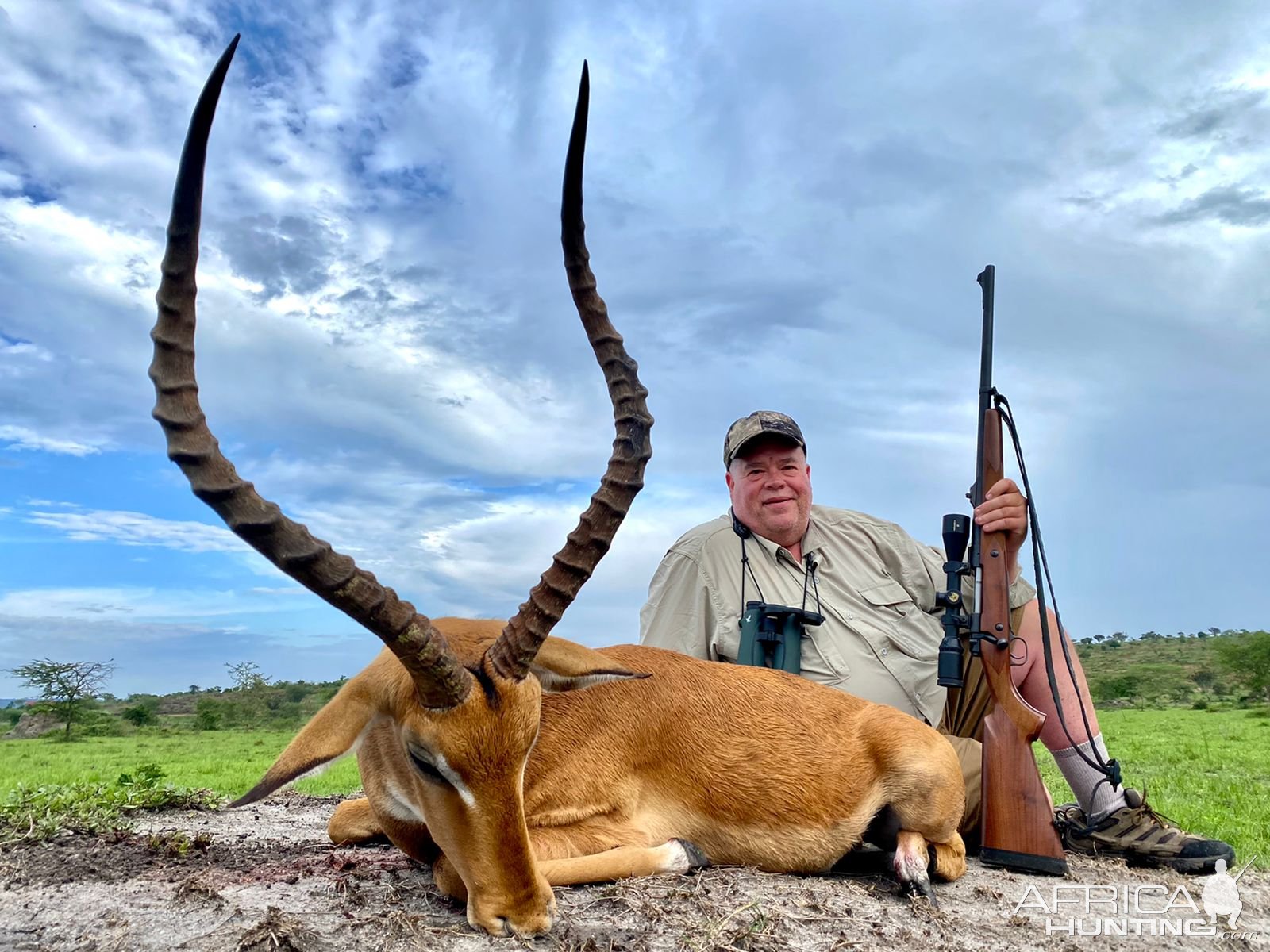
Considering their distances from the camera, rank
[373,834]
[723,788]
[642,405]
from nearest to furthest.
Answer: [642,405] → [723,788] → [373,834]

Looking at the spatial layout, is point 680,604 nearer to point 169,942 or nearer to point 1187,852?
point 1187,852

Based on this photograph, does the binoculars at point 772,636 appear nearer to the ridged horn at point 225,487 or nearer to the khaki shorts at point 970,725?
the khaki shorts at point 970,725

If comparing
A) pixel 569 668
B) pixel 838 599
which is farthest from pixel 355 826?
pixel 838 599

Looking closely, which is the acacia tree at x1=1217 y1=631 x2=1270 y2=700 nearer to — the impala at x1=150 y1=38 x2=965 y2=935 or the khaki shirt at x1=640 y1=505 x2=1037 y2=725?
the khaki shirt at x1=640 y1=505 x2=1037 y2=725

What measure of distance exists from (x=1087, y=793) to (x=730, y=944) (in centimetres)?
410

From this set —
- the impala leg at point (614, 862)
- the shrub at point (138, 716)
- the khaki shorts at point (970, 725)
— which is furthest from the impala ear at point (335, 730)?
the shrub at point (138, 716)

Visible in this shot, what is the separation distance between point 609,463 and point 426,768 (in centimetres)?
160

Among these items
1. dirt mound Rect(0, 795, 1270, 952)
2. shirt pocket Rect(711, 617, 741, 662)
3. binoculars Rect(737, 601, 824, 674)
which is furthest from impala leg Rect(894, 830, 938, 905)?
shirt pocket Rect(711, 617, 741, 662)

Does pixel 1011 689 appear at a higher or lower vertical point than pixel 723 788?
higher

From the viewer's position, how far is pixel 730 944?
12.9 ft

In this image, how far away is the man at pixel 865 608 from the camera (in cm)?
659

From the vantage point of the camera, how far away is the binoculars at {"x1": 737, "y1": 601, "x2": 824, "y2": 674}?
678cm

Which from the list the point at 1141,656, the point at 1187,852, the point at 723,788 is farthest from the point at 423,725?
the point at 1141,656

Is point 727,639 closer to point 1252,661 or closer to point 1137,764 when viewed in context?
point 1137,764
